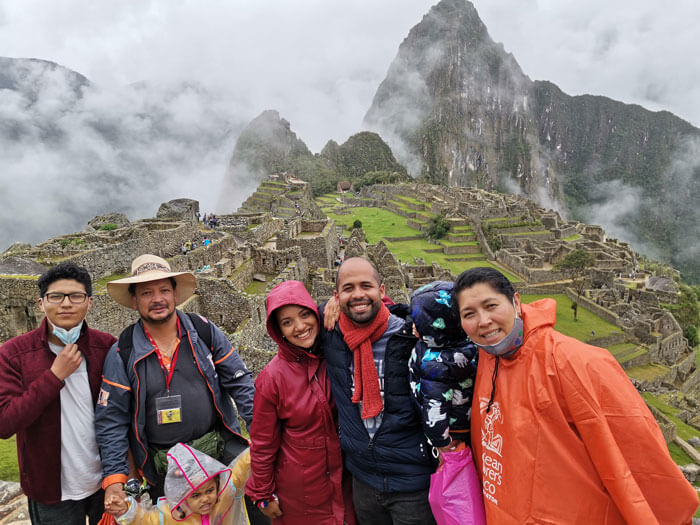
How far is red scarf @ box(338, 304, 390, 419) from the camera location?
106 inches

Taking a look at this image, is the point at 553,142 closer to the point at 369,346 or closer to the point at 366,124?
the point at 366,124

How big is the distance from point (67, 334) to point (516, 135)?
19348 centimetres

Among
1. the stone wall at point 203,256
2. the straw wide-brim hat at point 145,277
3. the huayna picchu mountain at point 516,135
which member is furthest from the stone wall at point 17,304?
the huayna picchu mountain at point 516,135

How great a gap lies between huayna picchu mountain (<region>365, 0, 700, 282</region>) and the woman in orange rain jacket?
143899 mm

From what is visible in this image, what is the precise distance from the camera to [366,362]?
8.86 ft

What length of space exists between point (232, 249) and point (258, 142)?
5777 centimetres

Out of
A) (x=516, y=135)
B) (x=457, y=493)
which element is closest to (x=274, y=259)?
(x=457, y=493)

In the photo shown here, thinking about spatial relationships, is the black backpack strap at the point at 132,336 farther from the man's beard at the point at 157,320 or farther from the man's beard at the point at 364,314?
the man's beard at the point at 364,314

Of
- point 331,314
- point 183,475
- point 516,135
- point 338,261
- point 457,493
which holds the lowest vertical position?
point 457,493

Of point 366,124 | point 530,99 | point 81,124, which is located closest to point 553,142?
point 530,99

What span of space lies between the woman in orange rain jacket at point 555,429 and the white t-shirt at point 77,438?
8.45 feet

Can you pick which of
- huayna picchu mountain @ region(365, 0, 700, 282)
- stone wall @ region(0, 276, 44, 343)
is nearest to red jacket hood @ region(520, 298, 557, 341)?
stone wall @ region(0, 276, 44, 343)

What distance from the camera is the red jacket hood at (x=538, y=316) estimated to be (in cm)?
223

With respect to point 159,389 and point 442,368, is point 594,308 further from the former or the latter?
point 159,389
